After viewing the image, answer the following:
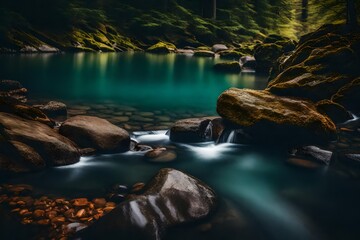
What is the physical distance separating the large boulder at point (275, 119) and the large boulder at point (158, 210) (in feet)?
10.9

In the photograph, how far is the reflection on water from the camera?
12.9 metres

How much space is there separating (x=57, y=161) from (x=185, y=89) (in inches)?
436

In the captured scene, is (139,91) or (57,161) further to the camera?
(139,91)

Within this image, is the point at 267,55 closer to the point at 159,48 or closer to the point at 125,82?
the point at 125,82

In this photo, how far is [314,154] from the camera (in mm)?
6898

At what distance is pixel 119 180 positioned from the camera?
5664mm

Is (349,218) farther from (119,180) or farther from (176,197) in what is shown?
(119,180)

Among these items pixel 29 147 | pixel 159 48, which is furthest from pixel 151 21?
pixel 29 147

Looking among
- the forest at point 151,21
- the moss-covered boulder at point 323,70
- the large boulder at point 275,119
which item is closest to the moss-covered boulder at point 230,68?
the forest at point 151,21

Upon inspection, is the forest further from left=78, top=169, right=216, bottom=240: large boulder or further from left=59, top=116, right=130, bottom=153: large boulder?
left=78, top=169, right=216, bottom=240: large boulder

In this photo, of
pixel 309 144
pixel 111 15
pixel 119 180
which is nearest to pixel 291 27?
pixel 111 15

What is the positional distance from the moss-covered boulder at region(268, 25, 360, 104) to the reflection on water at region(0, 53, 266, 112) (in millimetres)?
3161

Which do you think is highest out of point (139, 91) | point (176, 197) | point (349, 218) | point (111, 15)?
point (111, 15)

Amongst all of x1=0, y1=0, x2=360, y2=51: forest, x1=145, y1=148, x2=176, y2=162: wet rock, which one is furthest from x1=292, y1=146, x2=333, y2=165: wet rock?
x1=0, y1=0, x2=360, y2=51: forest
